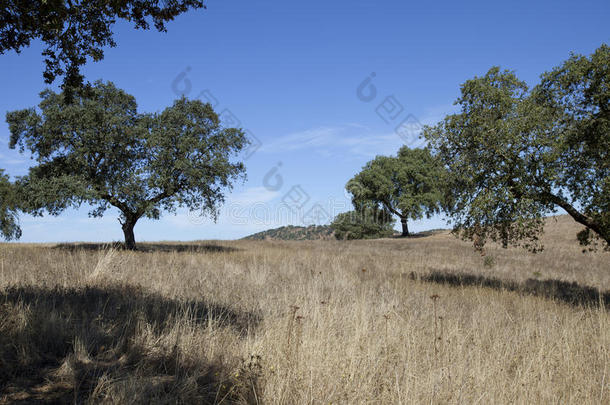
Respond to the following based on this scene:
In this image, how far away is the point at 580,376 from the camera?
4.64 meters

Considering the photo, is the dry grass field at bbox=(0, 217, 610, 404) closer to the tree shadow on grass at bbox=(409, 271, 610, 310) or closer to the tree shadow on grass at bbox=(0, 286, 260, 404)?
the tree shadow on grass at bbox=(0, 286, 260, 404)

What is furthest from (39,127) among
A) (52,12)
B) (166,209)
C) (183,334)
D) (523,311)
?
(523,311)

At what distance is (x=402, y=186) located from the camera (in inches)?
2015

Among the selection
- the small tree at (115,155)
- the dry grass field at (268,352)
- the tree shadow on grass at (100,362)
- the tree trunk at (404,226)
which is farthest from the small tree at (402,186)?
the tree shadow on grass at (100,362)

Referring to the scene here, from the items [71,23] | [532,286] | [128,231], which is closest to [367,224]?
[128,231]

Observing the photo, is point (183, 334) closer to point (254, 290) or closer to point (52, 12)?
point (254, 290)

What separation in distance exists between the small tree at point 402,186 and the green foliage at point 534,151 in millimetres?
36193

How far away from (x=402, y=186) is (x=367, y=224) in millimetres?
12108

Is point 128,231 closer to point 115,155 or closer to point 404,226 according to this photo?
point 115,155

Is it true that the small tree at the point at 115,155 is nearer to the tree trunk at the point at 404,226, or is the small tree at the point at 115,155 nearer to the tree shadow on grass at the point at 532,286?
the tree shadow on grass at the point at 532,286

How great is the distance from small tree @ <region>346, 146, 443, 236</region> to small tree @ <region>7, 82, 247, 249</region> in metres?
31.4

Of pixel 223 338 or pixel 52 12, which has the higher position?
pixel 52 12

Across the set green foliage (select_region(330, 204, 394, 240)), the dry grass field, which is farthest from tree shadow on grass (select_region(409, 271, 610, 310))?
green foliage (select_region(330, 204, 394, 240))

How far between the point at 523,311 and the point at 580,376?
4.50 metres
